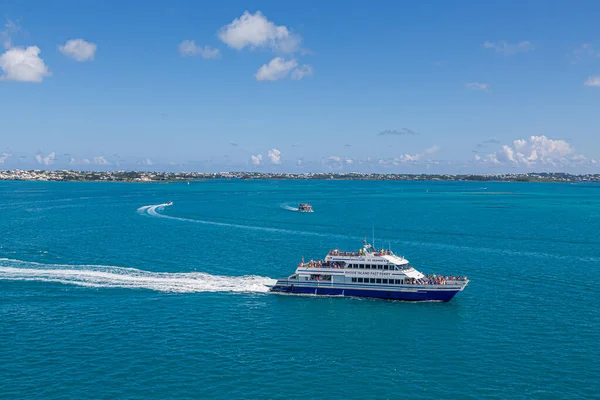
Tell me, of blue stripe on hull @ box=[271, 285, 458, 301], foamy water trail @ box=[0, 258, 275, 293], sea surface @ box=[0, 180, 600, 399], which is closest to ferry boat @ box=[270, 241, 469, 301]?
blue stripe on hull @ box=[271, 285, 458, 301]

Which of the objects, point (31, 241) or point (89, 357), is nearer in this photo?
point (89, 357)

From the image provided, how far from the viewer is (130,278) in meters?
86.9

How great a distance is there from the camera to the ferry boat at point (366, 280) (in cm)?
7888

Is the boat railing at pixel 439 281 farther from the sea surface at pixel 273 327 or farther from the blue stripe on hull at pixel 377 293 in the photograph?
the sea surface at pixel 273 327

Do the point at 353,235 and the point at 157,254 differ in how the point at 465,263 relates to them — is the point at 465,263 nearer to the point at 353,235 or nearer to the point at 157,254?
the point at 353,235

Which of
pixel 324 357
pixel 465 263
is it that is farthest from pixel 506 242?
pixel 324 357

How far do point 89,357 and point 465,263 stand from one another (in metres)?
71.1

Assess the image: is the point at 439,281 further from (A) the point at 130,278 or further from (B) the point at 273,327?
(A) the point at 130,278

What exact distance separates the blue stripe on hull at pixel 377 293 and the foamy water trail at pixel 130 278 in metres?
4.84

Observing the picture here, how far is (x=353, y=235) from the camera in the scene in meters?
142

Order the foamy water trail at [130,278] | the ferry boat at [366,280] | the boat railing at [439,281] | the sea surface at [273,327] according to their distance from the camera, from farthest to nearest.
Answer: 1. the foamy water trail at [130,278]
2. the ferry boat at [366,280]
3. the boat railing at [439,281]
4. the sea surface at [273,327]

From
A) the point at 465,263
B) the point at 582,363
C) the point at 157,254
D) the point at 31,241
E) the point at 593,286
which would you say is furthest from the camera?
the point at 31,241

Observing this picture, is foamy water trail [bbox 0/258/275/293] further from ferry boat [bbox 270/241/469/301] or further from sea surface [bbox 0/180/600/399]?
ferry boat [bbox 270/241/469/301]

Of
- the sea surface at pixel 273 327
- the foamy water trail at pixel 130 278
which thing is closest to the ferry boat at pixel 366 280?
the sea surface at pixel 273 327
